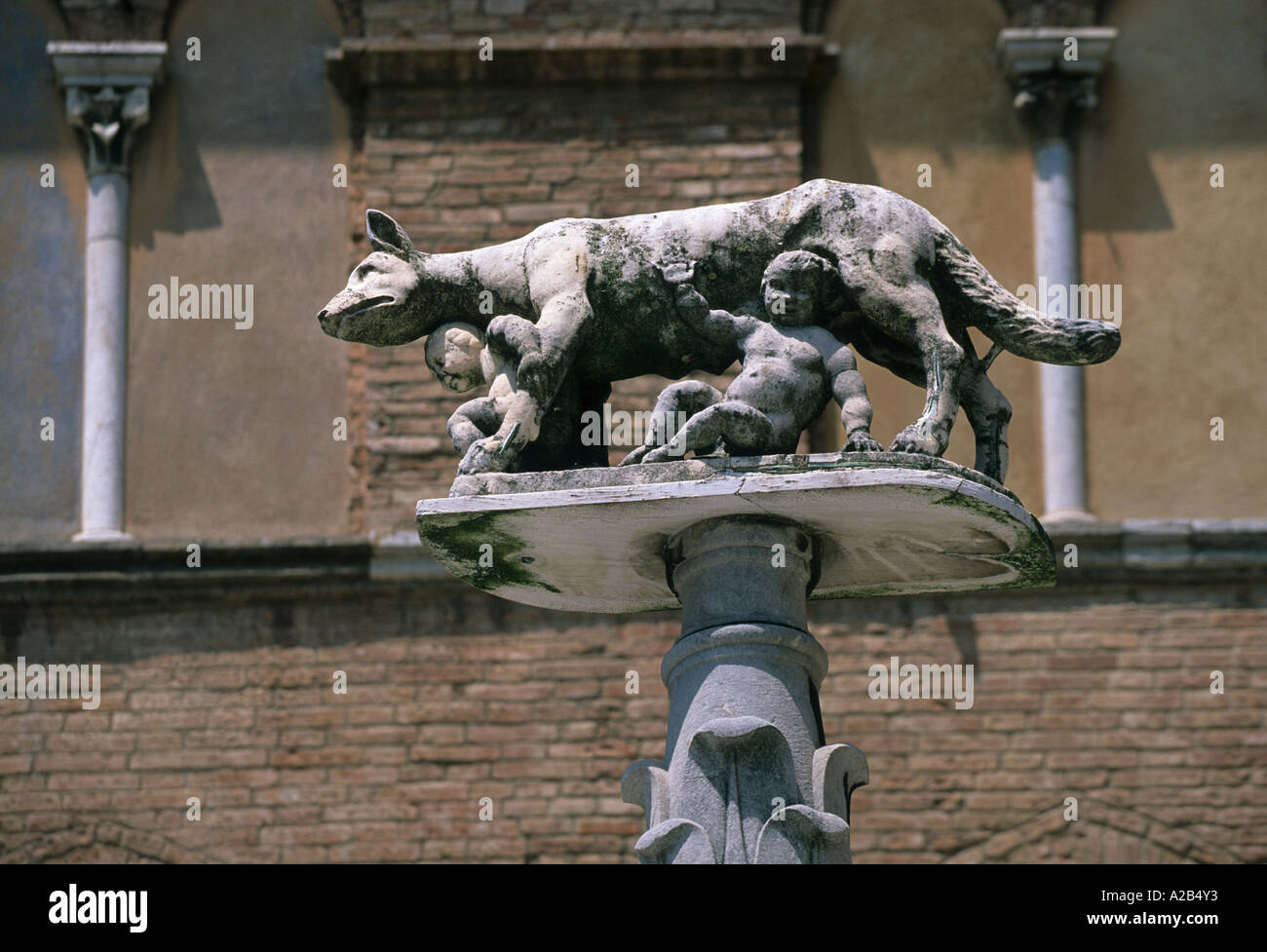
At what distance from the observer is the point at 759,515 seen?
7.05 m

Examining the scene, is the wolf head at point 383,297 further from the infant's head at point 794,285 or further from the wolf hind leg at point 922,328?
the wolf hind leg at point 922,328

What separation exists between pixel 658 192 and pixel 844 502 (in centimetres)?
631

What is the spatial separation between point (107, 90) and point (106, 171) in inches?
16.3

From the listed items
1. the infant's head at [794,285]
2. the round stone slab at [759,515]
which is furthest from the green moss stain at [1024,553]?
the infant's head at [794,285]

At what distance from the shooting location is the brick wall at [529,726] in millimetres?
12219

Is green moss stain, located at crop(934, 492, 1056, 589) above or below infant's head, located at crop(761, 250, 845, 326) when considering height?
below

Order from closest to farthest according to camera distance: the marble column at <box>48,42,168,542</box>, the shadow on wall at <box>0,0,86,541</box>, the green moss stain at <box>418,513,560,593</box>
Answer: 1. the green moss stain at <box>418,513,560,593</box>
2. the shadow on wall at <box>0,0,86,541</box>
3. the marble column at <box>48,42,168,542</box>

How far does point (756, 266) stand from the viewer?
A: 738cm

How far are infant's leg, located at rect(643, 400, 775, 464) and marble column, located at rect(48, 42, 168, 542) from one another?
6741mm

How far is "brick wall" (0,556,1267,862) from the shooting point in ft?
40.1

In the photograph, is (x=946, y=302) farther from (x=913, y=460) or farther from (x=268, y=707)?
(x=268, y=707)

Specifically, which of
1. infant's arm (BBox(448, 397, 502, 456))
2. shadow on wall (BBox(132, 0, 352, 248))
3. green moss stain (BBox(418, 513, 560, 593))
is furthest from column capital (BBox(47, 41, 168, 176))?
infant's arm (BBox(448, 397, 502, 456))

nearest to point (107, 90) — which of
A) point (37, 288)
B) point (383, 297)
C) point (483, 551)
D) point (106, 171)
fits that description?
point (106, 171)

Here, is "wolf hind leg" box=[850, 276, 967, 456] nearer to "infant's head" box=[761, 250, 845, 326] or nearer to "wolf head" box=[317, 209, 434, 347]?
"infant's head" box=[761, 250, 845, 326]
